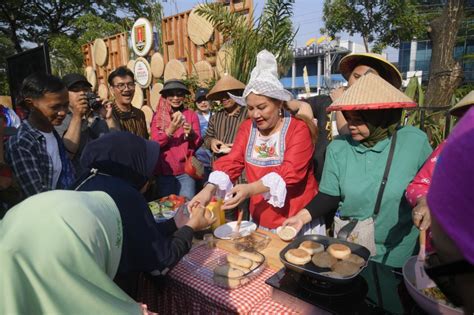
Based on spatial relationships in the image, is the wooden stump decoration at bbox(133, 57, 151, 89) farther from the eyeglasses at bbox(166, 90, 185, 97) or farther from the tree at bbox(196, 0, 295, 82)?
the eyeglasses at bbox(166, 90, 185, 97)

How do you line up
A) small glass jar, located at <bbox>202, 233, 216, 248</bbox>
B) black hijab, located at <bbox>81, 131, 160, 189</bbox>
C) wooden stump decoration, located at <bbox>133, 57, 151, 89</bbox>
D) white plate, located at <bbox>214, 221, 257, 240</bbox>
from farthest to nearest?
wooden stump decoration, located at <bbox>133, 57, 151, 89</bbox> < white plate, located at <bbox>214, 221, 257, 240</bbox> < small glass jar, located at <bbox>202, 233, 216, 248</bbox> < black hijab, located at <bbox>81, 131, 160, 189</bbox>

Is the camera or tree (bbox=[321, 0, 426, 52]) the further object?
tree (bbox=[321, 0, 426, 52])

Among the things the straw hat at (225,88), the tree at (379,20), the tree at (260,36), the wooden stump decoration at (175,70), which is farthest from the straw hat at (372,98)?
the tree at (379,20)

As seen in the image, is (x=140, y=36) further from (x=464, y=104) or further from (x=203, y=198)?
(x=464, y=104)

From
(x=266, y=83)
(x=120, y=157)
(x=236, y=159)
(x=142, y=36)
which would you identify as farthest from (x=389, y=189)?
(x=142, y=36)

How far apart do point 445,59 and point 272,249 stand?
5.37 m

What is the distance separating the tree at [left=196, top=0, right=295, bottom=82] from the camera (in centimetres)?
544

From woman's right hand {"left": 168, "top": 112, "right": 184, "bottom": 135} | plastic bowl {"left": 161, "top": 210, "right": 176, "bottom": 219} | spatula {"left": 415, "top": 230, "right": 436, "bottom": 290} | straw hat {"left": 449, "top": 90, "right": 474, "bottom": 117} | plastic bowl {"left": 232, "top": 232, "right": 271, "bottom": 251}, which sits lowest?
plastic bowl {"left": 161, "top": 210, "right": 176, "bottom": 219}

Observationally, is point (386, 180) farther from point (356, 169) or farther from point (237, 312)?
point (237, 312)

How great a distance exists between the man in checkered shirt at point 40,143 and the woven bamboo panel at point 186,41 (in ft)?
14.1

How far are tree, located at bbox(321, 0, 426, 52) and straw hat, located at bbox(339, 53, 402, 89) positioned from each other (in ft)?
47.8

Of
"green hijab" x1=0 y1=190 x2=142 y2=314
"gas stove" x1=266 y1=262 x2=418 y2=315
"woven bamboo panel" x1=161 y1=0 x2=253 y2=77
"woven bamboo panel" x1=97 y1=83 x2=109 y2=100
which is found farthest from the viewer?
"woven bamboo panel" x1=97 y1=83 x2=109 y2=100

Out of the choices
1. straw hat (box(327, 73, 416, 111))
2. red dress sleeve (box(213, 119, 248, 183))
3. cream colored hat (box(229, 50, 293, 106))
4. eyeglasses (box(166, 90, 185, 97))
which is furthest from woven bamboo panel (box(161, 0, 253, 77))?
straw hat (box(327, 73, 416, 111))

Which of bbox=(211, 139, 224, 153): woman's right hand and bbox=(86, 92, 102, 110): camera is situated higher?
bbox=(86, 92, 102, 110): camera
